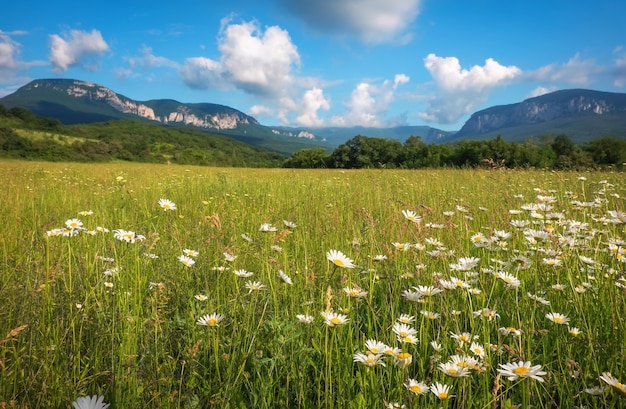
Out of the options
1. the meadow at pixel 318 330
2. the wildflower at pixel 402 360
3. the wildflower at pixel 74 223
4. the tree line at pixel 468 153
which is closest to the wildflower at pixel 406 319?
the meadow at pixel 318 330

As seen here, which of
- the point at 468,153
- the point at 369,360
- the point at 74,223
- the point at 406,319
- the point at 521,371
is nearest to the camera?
the point at 521,371

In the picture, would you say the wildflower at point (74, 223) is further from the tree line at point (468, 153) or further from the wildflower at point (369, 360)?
the tree line at point (468, 153)

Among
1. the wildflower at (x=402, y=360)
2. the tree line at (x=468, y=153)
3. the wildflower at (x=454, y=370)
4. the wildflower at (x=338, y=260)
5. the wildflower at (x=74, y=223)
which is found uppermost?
the tree line at (x=468, y=153)

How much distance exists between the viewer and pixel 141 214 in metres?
4.47

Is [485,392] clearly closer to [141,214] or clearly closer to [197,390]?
[197,390]

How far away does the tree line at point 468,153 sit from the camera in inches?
1299

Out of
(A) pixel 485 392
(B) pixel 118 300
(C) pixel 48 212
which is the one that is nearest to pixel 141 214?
(C) pixel 48 212

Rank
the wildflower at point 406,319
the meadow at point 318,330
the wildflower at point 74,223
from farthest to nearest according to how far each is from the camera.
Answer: the wildflower at point 74,223 → the wildflower at point 406,319 → the meadow at point 318,330

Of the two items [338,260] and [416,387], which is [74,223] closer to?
[338,260]

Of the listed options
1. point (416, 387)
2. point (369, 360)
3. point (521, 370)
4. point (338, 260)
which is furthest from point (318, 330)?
point (521, 370)

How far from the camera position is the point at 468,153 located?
4475cm

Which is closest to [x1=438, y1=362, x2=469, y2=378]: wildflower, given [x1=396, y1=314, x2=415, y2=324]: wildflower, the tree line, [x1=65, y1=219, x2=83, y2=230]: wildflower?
[x1=396, y1=314, x2=415, y2=324]: wildflower

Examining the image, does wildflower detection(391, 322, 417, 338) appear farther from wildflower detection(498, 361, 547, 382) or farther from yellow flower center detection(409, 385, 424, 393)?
wildflower detection(498, 361, 547, 382)

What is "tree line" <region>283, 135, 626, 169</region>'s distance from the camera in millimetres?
33000
